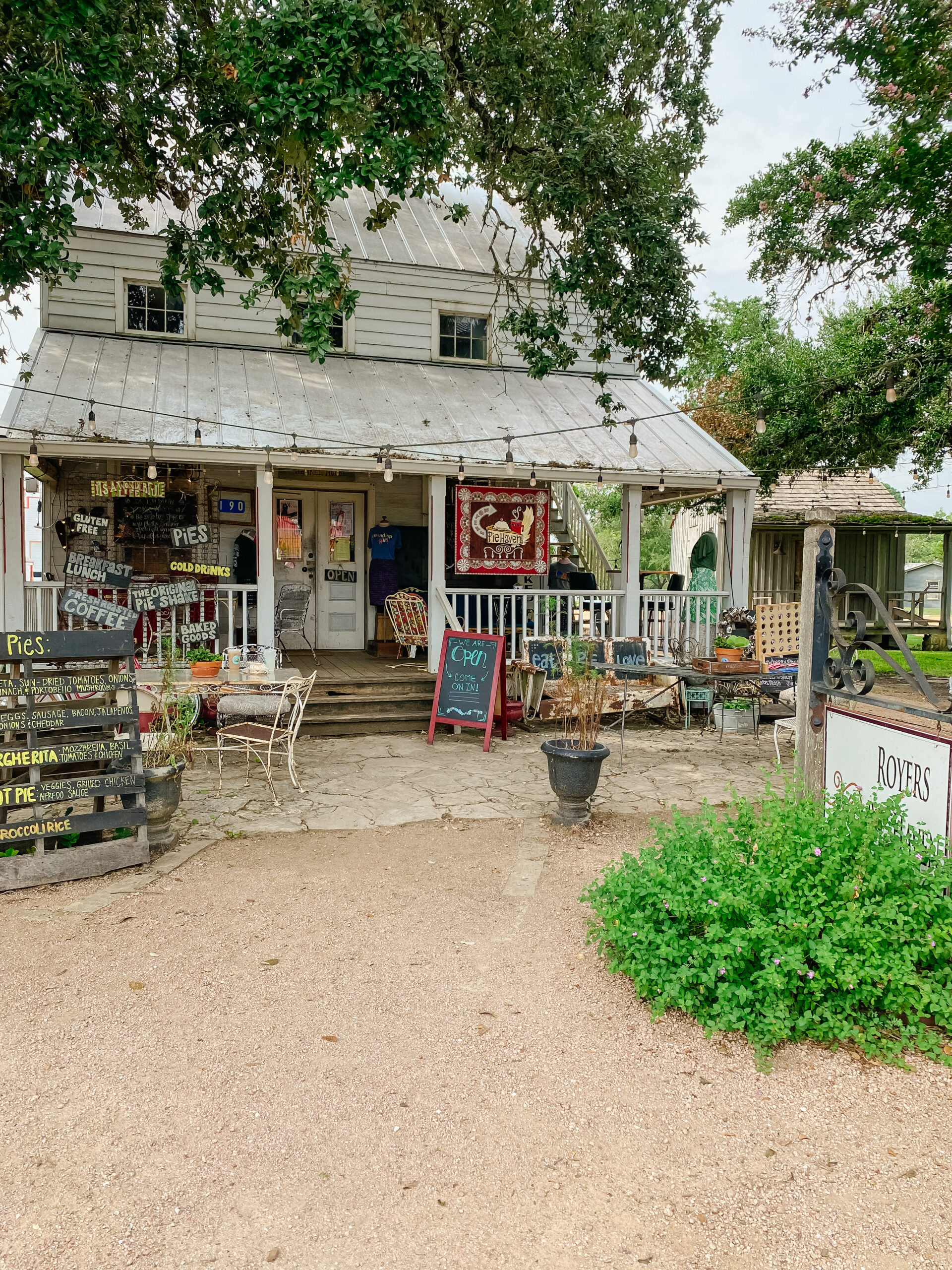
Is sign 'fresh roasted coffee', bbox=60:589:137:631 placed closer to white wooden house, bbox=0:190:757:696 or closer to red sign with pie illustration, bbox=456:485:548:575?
white wooden house, bbox=0:190:757:696

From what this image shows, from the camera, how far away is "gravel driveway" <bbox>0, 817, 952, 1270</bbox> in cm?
211

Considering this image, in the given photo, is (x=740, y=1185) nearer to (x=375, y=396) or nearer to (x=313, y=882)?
(x=313, y=882)

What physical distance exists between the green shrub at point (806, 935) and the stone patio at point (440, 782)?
262cm

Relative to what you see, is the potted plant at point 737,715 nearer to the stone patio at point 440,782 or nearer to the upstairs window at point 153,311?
the stone patio at point 440,782

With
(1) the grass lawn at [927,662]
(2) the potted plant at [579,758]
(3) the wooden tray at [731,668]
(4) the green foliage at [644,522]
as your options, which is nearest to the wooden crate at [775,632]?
(3) the wooden tray at [731,668]

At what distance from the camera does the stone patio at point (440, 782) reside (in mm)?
5906

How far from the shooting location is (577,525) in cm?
1332

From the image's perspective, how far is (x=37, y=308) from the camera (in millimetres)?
10258

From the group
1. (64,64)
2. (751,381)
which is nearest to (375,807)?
(64,64)

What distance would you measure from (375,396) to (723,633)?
17.0 feet

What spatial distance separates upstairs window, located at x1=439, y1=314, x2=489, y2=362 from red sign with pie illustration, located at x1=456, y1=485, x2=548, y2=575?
2.77 m

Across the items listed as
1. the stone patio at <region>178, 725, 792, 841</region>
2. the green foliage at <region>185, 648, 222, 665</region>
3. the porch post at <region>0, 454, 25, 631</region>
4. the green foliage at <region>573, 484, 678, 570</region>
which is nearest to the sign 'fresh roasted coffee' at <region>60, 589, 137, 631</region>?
the green foliage at <region>185, 648, 222, 665</region>

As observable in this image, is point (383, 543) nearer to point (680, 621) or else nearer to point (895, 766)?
point (680, 621)

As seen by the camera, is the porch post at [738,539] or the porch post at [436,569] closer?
the porch post at [436,569]
